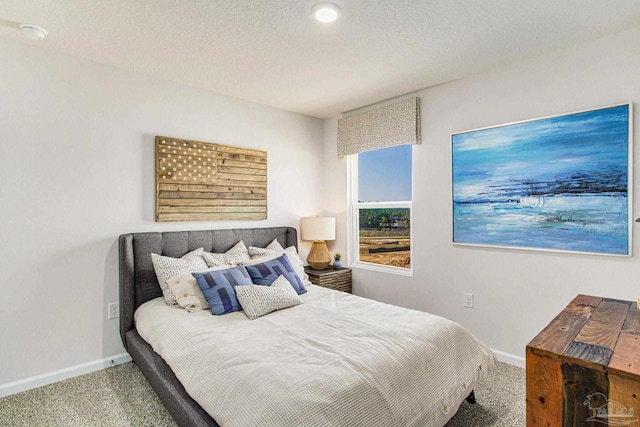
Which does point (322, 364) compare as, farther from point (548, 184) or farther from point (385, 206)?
point (385, 206)

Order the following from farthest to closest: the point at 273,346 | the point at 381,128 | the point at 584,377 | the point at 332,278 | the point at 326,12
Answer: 1. the point at 332,278
2. the point at 381,128
3. the point at 326,12
4. the point at 273,346
5. the point at 584,377

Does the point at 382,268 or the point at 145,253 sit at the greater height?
the point at 145,253

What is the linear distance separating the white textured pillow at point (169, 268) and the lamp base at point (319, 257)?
4.27 feet

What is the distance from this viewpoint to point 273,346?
175 cm

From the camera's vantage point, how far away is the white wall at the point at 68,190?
2.27 m

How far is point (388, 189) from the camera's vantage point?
3594mm

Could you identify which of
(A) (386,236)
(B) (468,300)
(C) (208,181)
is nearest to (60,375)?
(C) (208,181)

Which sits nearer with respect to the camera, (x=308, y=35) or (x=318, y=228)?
(x=308, y=35)

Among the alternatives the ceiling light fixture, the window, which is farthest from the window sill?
the ceiling light fixture

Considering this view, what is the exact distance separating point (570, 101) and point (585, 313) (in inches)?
63.0

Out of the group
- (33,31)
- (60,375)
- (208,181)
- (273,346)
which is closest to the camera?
(273,346)

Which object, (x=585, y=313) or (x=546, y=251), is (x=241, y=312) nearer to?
(x=585, y=313)

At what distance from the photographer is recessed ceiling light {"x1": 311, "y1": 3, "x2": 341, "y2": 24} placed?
6.08 ft

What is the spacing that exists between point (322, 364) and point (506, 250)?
189 cm
